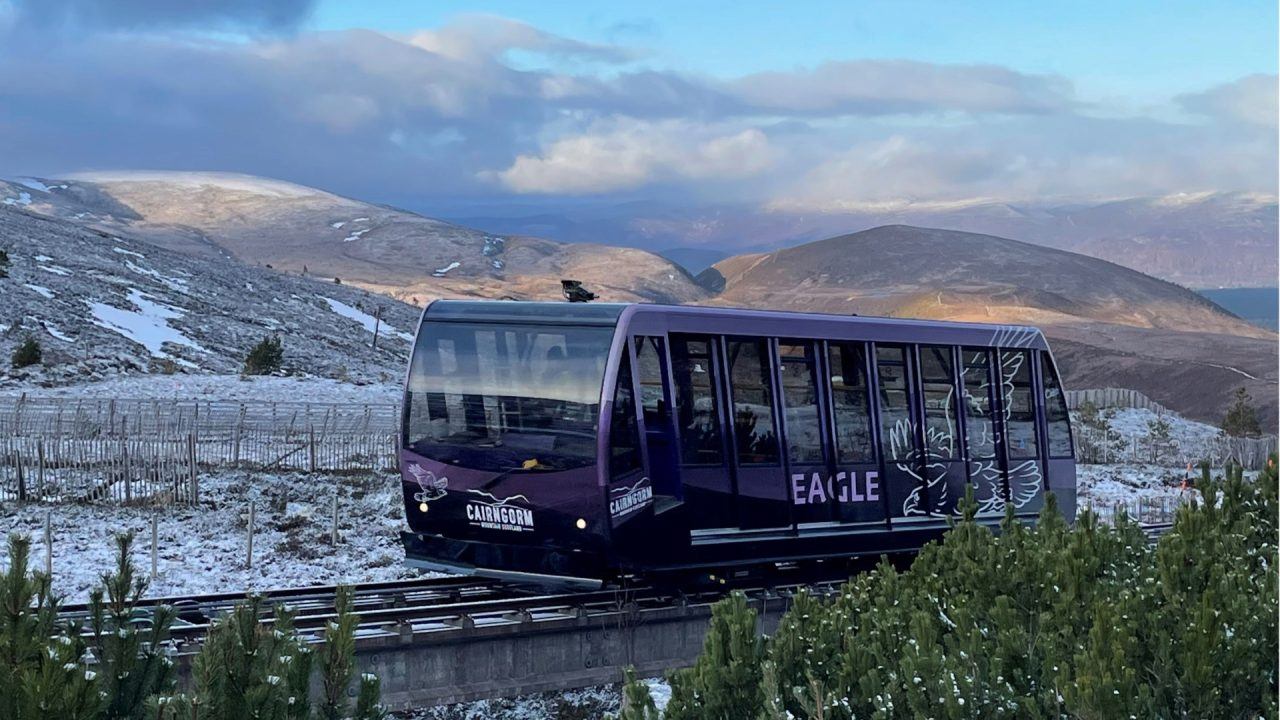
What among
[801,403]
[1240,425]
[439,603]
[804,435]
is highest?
[801,403]

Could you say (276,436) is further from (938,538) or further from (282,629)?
(282,629)

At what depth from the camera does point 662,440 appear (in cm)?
1505

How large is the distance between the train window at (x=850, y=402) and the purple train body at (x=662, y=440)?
0.08 feet

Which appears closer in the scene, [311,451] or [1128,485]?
[311,451]

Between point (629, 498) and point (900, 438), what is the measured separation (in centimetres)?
424

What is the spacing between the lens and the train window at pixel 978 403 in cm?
1843

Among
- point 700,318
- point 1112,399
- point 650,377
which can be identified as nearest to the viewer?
point 650,377

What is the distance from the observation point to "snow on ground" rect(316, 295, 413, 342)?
73625 mm

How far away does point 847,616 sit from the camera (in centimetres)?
960

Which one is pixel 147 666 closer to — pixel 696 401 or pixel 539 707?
pixel 539 707

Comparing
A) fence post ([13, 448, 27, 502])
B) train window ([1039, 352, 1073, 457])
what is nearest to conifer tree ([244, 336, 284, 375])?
fence post ([13, 448, 27, 502])

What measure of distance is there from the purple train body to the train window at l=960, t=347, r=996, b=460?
608 millimetres

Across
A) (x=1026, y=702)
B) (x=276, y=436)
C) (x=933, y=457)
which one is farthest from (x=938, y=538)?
(x=276, y=436)

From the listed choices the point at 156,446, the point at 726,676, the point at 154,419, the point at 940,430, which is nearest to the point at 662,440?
the point at 940,430
